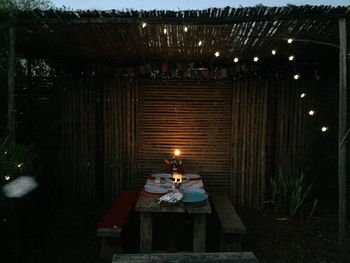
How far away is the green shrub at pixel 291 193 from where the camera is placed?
647 centimetres

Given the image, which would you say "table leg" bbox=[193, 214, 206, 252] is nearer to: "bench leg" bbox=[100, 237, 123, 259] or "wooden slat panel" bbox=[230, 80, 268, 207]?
"bench leg" bbox=[100, 237, 123, 259]

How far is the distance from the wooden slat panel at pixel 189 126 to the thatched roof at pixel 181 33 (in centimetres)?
72

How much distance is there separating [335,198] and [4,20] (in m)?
6.01

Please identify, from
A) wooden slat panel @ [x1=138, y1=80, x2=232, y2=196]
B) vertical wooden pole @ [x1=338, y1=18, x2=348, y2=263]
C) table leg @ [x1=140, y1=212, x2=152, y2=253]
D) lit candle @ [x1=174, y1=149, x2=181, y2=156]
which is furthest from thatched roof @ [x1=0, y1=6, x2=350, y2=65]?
table leg @ [x1=140, y1=212, x2=152, y2=253]

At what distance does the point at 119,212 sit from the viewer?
17.6 ft

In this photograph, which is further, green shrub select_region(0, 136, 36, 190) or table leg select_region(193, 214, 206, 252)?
table leg select_region(193, 214, 206, 252)

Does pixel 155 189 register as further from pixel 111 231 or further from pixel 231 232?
pixel 231 232

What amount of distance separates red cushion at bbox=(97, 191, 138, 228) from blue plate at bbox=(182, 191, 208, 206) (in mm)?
896

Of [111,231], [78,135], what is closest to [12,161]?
[111,231]

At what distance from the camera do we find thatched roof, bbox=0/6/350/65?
429cm

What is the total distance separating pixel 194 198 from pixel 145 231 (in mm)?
765

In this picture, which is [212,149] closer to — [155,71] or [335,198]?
[155,71]

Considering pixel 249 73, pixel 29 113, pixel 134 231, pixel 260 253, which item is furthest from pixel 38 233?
pixel 249 73

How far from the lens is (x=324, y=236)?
18.8 ft
